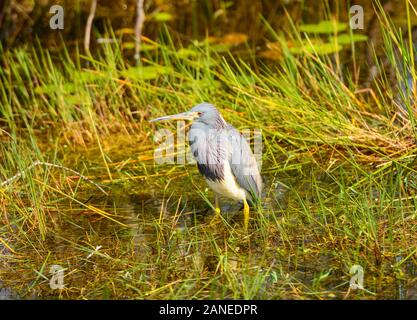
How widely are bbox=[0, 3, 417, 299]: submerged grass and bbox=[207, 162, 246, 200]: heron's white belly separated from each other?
6.8 inches

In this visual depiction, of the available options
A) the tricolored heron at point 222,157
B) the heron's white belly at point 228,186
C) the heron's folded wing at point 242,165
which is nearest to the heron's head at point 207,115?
the tricolored heron at point 222,157

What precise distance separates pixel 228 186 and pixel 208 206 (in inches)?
17.1

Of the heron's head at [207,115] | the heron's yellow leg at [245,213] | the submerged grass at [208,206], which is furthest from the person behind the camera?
the heron's head at [207,115]

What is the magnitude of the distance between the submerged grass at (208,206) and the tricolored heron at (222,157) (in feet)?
0.64

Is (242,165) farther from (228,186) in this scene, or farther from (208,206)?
(208,206)

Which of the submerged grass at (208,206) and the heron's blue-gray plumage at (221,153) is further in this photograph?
the heron's blue-gray plumage at (221,153)

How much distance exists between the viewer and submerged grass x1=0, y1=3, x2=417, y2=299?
4141mm

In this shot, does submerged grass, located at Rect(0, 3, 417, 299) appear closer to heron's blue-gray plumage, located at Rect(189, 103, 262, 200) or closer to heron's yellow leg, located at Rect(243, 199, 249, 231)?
heron's yellow leg, located at Rect(243, 199, 249, 231)

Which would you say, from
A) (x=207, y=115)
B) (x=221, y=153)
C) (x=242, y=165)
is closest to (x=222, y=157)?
(x=221, y=153)

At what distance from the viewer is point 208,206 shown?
214 inches

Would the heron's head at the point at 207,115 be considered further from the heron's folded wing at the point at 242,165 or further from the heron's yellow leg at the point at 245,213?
the heron's yellow leg at the point at 245,213

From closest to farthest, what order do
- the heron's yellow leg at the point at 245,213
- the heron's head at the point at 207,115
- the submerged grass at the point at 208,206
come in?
the submerged grass at the point at 208,206, the heron's yellow leg at the point at 245,213, the heron's head at the point at 207,115

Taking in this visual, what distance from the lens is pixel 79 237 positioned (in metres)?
4.96

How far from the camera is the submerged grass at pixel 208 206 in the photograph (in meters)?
4.14
